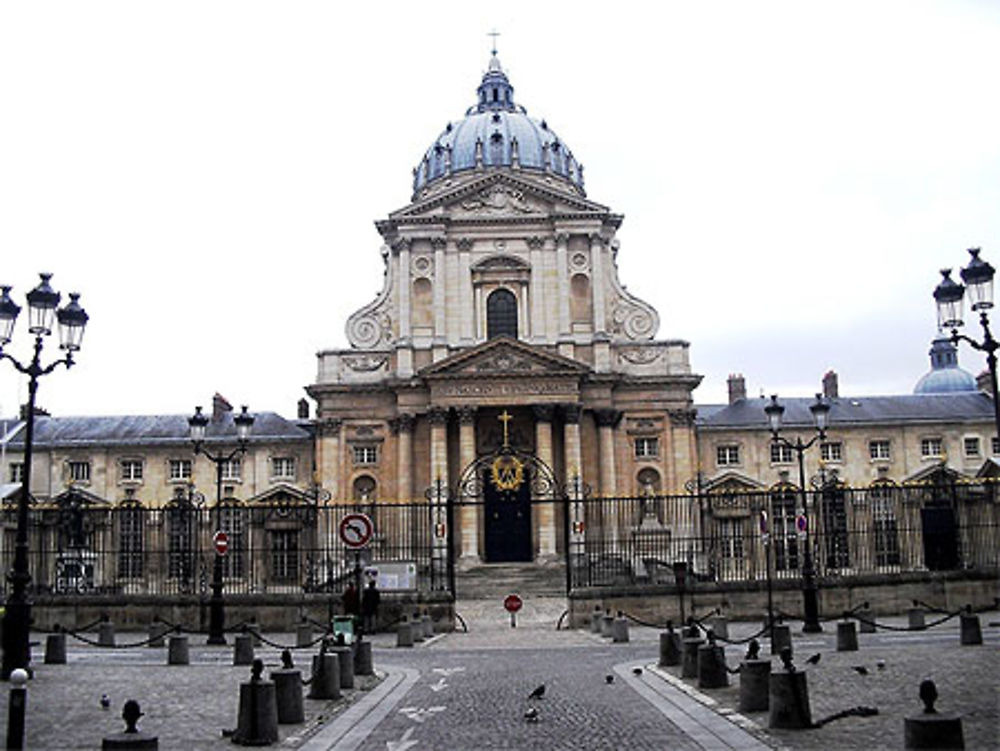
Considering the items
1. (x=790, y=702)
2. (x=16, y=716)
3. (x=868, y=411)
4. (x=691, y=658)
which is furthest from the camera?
(x=868, y=411)

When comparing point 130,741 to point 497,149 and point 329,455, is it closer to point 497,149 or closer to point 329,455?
point 329,455

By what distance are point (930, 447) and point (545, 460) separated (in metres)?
24.4

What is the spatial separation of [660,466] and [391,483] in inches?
549

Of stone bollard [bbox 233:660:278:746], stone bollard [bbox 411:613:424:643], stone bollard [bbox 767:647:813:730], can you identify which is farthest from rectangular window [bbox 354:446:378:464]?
stone bollard [bbox 767:647:813:730]

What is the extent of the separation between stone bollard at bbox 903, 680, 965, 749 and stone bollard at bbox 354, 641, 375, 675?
1097 cm

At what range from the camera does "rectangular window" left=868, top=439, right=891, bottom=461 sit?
6362cm

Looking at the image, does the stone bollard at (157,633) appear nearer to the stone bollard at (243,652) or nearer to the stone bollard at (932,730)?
the stone bollard at (243,652)

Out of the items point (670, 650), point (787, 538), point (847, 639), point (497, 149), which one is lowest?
point (847, 639)

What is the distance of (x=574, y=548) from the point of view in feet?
169

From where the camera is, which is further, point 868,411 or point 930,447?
point 868,411

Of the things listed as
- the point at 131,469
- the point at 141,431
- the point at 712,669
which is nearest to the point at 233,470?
the point at 131,469

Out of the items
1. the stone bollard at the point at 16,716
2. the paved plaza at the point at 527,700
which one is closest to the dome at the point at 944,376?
the paved plaza at the point at 527,700

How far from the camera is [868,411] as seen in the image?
214 feet

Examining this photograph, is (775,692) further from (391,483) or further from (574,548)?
(391,483)
